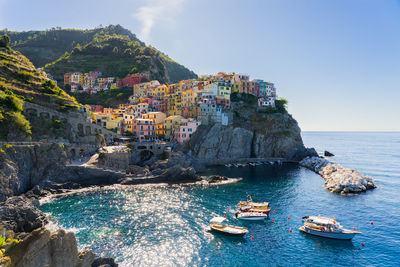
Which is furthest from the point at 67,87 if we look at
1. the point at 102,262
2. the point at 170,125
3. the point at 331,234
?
the point at 331,234

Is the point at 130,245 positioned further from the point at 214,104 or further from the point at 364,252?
the point at 214,104

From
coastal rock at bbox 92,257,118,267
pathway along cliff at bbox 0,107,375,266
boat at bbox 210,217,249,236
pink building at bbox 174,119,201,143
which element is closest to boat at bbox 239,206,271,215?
boat at bbox 210,217,249,236

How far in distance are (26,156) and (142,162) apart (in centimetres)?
3601

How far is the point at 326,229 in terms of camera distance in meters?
36.1

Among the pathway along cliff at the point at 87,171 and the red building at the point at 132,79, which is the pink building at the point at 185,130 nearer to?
the pathway along cliff at the point at 87,171

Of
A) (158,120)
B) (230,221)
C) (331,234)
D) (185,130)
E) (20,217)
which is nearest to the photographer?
(20,217)

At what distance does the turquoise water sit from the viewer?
30.2 meters

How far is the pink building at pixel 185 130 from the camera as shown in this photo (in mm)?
94625

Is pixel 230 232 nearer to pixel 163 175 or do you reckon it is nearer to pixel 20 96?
pixel 163 175

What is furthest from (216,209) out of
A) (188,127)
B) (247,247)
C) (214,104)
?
(214,104)

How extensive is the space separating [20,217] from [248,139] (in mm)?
82351

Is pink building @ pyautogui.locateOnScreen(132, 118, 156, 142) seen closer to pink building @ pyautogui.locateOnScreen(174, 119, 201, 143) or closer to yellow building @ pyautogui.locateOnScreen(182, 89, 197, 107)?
pink building @ pyautogui.locateOnScreen(174, 119, 201, 143)

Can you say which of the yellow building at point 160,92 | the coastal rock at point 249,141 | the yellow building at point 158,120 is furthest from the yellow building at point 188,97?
the coastal rock at point 249,141

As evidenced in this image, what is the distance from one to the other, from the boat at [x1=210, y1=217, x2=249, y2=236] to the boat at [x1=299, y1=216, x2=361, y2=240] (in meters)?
9.84
